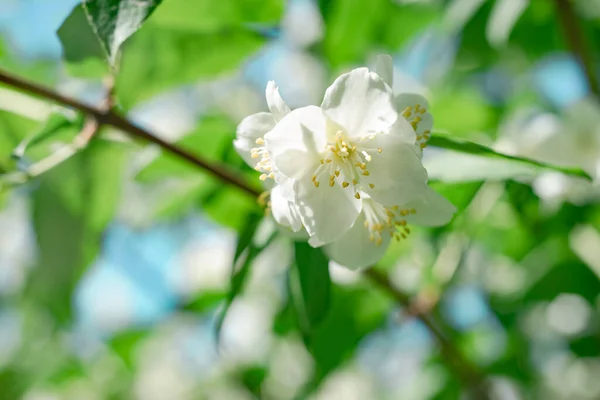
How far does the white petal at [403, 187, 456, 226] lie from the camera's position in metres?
0.85

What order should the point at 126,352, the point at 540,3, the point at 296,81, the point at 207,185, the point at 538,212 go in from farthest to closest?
the point at 296,81 → the point at 126,352 → the point at 540,3 → the point at 538,212 → the point at 207,185

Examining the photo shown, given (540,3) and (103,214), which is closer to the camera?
(103,214)

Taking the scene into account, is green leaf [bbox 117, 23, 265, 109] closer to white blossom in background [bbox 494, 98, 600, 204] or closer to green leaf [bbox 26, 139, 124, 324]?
green leaf [bbox 26, 139, 124, 324]

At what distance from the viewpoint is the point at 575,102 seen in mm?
1386

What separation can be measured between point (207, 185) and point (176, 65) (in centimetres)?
26

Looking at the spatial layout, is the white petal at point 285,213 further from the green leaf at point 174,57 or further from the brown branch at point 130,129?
the green leaf at point 174,57

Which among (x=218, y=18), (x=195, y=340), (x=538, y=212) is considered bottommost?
(x=195, y=340)

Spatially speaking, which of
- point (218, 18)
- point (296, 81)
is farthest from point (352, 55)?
point (296, 81)

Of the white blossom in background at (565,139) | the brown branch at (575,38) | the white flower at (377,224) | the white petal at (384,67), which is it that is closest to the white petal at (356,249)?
the white flower at (377,224)

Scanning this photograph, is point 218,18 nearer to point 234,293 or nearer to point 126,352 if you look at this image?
point 234,293

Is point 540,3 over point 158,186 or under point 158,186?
over

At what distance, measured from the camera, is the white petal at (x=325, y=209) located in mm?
784

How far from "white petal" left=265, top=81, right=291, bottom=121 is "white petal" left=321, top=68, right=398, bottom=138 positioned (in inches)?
2.1

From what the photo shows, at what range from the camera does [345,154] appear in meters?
0.82
